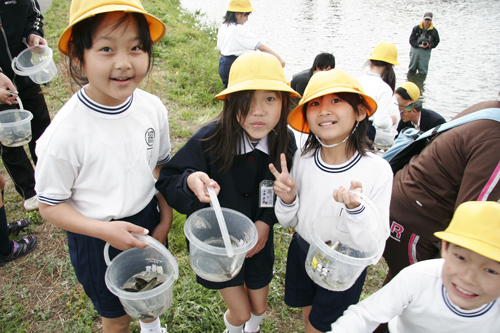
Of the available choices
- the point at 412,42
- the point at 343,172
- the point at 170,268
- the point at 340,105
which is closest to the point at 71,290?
the point at 170,268

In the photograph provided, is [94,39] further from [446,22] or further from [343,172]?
[446,22]

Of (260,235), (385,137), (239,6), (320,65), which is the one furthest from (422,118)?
(260,235)

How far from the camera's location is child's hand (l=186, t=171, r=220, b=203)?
1.41 meters

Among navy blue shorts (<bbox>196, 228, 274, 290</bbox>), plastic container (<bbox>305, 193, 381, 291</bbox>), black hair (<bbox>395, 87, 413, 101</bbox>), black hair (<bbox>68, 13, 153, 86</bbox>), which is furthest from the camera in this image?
black hair (<bbox>395, 87, 413, 101</bbox>)

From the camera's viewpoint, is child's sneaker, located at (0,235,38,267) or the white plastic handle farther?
child's sneaker, located at (0,235,38,267)

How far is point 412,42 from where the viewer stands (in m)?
8.82

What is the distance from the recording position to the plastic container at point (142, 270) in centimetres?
136

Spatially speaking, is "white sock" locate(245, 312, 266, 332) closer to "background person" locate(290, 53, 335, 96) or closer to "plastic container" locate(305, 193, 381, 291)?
"plastic container" locate(305, 193, 381, 291)

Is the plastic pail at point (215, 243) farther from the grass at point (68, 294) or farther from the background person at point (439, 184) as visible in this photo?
the background person at point (439, 184)

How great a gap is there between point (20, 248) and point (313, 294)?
2413 mm

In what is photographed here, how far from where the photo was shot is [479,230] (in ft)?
3.82

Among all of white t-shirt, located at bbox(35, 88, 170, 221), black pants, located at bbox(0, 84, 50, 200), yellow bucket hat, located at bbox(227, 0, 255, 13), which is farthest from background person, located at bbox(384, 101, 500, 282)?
yellow bucket hat, located at bbox(227, 0, 255, 13)

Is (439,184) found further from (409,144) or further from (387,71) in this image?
(387,71)

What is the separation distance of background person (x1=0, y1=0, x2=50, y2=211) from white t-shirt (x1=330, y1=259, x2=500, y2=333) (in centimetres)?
301
